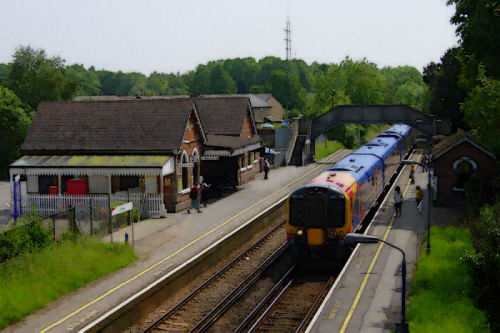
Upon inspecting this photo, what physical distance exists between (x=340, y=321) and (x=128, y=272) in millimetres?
8268

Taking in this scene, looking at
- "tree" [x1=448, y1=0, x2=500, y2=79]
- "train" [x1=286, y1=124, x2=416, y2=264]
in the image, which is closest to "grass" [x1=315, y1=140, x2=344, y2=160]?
"tree" [x1=448, y1=0, x2=500, y2=79]

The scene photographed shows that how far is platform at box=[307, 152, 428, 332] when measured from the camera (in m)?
15.5

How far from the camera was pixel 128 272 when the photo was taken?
794 inches

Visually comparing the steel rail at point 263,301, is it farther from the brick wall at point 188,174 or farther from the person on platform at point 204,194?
the person on platform at point 204,194

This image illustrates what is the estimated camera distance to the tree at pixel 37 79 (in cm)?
6731

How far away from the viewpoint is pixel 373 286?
18406 millimetres

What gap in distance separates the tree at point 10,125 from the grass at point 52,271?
34.8m

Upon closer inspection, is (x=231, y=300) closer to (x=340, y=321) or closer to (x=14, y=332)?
(x=340, y=321)

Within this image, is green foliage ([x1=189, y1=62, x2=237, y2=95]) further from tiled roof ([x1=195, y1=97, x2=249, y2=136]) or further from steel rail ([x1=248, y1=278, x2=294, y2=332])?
steel rail ([x1=248, y1=278, x2=294, y2=332])

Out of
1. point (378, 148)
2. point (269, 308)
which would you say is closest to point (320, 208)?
point (269, 308)

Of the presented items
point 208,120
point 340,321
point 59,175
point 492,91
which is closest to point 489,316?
point 340,321

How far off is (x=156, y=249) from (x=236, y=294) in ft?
16.5

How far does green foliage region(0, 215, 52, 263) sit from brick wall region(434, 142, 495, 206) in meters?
21.0

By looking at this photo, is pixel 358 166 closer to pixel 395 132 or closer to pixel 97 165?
pixel 97 165
